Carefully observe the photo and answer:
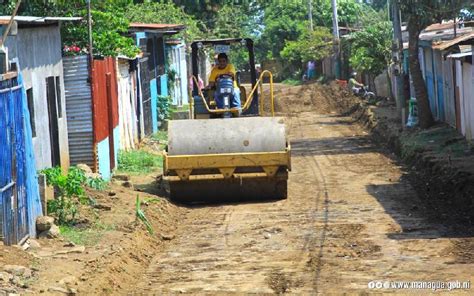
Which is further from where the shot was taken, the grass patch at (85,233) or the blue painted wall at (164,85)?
the blue painted wall at (164,85)

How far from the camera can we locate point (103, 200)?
1731 cm

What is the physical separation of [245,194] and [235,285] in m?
7.20

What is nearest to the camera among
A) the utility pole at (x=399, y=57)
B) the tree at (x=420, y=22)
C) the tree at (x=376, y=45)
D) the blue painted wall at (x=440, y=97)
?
the tree at (x=420, y=22)

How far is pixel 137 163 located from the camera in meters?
23.9

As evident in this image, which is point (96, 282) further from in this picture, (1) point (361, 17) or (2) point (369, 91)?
(1) point (361, 17)

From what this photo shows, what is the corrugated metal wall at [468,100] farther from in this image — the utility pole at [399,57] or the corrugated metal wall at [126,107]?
the corrugated metal wall at [126,107]

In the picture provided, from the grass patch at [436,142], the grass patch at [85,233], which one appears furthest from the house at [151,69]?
the grass patch at [85,233]

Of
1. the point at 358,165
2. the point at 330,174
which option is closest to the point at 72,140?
the point at 330,174

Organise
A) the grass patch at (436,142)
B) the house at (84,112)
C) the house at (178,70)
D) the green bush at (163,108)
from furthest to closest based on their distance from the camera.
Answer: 1. the house at (178,70)
2. the green bush at (163,108)
3. the grass patch at (436,142)
4. the house at (84,112)

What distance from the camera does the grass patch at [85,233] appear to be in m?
14.2

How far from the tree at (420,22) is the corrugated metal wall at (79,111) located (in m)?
10.8

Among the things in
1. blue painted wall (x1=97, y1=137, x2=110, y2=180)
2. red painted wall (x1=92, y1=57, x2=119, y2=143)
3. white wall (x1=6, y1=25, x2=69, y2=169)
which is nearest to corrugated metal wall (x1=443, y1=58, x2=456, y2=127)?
red painted wall (x1=92, y1=57, x2=119, y2=143)

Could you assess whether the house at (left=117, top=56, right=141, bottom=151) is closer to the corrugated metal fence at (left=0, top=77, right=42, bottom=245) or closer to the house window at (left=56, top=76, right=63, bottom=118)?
the house window at (left=56, top=76, right=63, bottom=118)

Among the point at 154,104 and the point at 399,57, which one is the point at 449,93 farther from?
the point at 154,104
